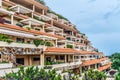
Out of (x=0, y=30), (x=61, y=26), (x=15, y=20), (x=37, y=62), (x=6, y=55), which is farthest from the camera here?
(x=61, y=26)

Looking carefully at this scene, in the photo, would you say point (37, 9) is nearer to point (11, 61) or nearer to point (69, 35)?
point (69, 35)

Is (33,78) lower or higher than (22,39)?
lower

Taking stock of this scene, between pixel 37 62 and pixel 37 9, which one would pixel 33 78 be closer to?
pixel 37 62

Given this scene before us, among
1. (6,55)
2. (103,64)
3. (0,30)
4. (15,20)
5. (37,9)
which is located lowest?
(103,64)

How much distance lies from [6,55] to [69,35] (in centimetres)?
3735

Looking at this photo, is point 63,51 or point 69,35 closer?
point 63,51

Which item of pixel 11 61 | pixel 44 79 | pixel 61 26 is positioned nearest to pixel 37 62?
pixel 11 61

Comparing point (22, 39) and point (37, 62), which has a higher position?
point (22, 39)

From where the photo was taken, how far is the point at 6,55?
2405 cm

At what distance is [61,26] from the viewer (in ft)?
190

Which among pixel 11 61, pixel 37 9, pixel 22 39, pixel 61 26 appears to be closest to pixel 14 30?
pixel 22 39

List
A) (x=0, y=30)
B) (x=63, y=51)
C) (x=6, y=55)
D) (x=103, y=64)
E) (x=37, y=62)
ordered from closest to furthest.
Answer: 1. (x=6, y=55)
2. (x=0, y=30)
3. (x=37, y=62)
4. (x=63, y=51)
5. (x=103, y=64)

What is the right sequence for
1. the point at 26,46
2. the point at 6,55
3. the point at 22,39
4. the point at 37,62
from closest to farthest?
the point at 6,55
the point at 26,46
the point at 22,39
the point at 37,62

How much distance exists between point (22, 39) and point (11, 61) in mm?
7676
